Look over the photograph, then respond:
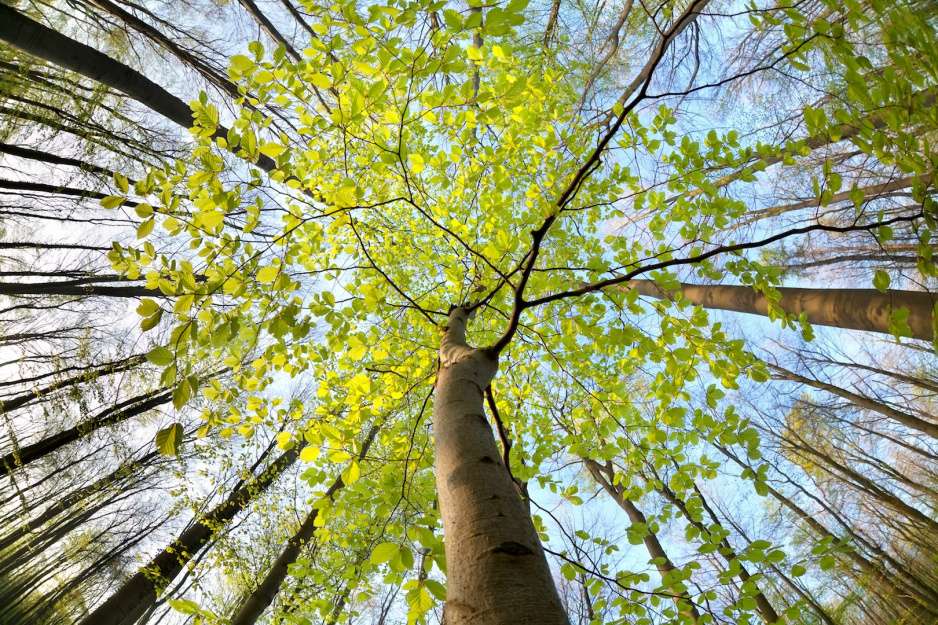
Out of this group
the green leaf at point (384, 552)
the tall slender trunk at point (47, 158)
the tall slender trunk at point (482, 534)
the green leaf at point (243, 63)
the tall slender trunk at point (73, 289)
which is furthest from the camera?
the tall slender trunk at point (73, 289)

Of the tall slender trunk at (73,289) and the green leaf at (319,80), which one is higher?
the tall slender trunk at (73,289)

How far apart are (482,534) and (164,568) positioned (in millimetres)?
6776

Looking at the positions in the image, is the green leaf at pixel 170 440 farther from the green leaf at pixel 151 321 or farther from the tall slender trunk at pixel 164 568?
the tall slender trunk at pixel 164 568

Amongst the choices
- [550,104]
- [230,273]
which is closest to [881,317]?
[550,104]

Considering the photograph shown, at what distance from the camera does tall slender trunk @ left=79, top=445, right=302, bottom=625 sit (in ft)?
15.6

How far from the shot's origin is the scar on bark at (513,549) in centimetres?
110

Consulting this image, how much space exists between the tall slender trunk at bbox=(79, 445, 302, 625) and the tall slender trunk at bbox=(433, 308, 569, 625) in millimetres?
3441

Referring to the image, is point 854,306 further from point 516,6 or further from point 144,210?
point 144,210

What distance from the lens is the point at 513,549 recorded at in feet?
3.65

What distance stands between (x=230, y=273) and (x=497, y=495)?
1215mm

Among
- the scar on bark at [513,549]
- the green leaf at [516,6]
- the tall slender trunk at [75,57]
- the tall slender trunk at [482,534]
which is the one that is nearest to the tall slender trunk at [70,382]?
the tall slender trunk at [75,57]

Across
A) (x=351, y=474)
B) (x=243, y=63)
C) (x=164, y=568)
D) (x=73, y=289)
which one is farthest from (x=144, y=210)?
(x=164, y=568)

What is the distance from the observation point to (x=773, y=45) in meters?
5.32

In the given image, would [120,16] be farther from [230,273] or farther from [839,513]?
[839,513]
